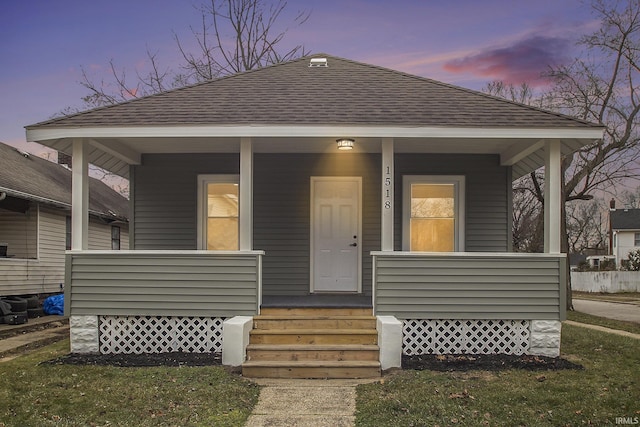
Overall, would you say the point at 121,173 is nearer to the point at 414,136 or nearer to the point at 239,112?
the point at 239,112

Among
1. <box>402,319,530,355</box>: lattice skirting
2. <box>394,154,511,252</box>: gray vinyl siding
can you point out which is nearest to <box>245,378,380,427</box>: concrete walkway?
<box>402,319,530,355</box>: lattice skirting

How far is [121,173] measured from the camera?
10383 millimetres

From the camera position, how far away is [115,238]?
20562mm

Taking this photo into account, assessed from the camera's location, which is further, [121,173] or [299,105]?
[121,173]

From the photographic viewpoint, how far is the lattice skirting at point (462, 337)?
25.3 ft

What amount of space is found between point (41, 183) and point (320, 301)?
1100cm

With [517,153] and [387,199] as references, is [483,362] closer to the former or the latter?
[387,199]

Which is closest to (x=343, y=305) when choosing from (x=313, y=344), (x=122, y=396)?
(x=313, y=344)

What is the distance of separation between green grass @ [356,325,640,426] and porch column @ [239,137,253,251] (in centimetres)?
263

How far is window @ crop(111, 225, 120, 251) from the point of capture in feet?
66.2

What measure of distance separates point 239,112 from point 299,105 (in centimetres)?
87

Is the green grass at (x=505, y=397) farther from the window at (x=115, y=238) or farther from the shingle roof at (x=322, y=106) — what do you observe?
the window at (x=115, y=238)

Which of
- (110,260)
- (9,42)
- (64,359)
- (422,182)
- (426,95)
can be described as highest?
(9,42)

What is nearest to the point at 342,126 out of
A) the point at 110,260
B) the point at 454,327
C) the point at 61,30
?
the point at 454,327
